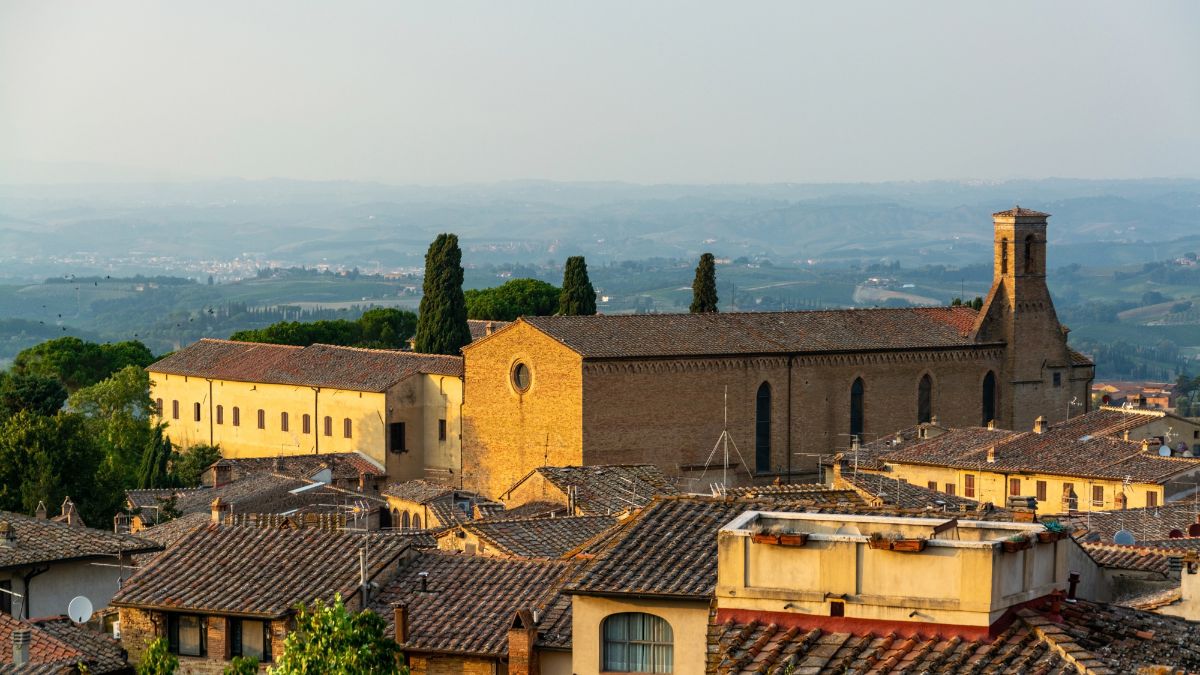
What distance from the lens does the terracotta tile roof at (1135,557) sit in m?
20.5

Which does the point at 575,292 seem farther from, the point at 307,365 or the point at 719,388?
the point at 719,388

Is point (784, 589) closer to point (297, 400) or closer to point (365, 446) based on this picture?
point (365, 446)

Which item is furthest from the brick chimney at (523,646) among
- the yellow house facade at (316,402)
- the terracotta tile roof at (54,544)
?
the yellow house facade at (316,402)

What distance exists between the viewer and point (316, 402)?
67.5 m

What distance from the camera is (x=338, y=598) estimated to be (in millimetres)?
16500

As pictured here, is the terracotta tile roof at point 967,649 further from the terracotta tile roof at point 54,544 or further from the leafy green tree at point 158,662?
the terracotta tile roof at point 54,544

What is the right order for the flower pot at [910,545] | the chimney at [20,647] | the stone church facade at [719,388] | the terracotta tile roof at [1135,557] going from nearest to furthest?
Result: the flower pot at [910,545], the chimney at [20,647], the terracotta tile roof at [1135,557], the stone church facade at [719,388]

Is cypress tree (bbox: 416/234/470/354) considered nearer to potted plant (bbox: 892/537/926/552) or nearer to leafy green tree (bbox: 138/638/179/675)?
leafy green tree (bbox: 138/638/179/675)

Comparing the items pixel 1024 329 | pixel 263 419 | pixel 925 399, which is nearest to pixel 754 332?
pixel 925 399

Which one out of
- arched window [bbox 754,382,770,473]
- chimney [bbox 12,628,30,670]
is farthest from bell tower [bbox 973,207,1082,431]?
chimney [bbox 12,628,30,670]

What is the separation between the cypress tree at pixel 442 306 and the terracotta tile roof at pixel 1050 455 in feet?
76.3

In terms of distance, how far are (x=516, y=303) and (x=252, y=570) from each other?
7063 cm

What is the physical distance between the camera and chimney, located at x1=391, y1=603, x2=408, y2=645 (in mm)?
18688

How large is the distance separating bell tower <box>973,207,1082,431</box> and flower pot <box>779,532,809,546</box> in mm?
54465
